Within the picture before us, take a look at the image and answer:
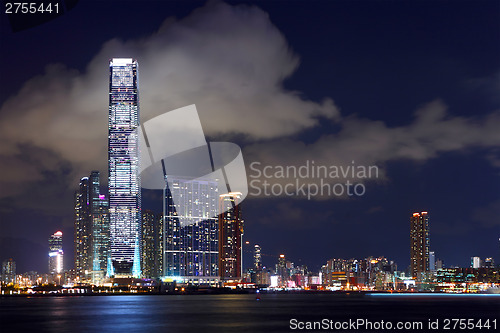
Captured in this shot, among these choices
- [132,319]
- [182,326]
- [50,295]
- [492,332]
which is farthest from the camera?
[50,295]

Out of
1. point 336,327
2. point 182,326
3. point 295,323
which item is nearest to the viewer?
point 336,327

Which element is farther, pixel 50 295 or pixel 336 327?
pixel 50 295

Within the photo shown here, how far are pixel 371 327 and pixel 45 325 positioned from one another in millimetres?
27448

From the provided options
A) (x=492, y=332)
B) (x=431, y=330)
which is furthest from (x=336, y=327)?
(x=492, y=332)

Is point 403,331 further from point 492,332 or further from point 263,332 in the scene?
point 263,332

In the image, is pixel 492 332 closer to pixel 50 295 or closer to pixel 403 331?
pixel 403 331

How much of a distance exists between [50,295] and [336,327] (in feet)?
524

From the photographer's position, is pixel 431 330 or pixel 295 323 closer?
pixel 431 330

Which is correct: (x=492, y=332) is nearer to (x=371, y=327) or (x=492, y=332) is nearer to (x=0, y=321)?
(x=371, y=327)

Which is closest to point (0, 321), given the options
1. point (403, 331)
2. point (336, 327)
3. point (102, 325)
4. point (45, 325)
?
point (45, 325)

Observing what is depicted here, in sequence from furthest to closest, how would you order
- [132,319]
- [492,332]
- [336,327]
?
[132,319] < [336,327] < [492,332]

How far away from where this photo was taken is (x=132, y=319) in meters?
67.0

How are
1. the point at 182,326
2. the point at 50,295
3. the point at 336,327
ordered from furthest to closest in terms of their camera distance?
the point at 50,295
the point at 182,326
the point at 336,327

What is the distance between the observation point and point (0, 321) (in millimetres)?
63344
